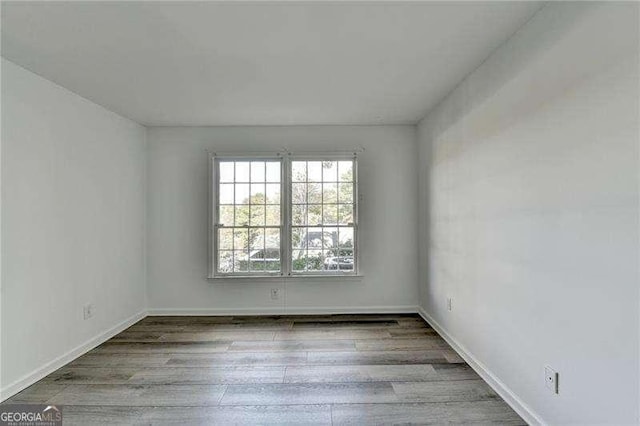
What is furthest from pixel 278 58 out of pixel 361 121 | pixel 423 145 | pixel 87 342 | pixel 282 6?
pixel 87 342

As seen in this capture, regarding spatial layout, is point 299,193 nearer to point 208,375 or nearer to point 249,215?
point 249,215

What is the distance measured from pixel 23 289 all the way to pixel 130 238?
145 centimetres

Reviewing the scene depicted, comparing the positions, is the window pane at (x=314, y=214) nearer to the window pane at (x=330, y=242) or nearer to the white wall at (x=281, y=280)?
the window pane at (x=330, y=242)

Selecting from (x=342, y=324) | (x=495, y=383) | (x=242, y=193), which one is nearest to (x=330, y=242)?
(x=342, y=324)

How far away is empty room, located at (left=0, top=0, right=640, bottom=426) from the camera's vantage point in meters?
1.66

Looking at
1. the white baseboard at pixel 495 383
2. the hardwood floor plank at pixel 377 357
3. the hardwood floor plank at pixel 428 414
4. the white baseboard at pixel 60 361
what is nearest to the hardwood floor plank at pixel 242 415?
the hardwood floor plank at pixel 428 414

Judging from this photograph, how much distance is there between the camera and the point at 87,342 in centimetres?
316

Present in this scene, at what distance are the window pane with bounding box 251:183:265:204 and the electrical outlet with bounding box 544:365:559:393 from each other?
3.23m

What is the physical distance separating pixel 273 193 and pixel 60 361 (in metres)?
2.57

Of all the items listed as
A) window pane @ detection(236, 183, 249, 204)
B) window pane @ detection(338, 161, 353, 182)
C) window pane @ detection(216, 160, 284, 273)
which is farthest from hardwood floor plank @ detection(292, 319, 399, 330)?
window pane @ detection(338, 161, 353, 182)

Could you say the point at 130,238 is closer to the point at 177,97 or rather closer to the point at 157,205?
the point at 157,205

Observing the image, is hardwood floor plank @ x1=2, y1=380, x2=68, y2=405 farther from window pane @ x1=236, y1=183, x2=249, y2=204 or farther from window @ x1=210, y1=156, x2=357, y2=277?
window pane @ x1=236, y1=183, x2=249, y2=204

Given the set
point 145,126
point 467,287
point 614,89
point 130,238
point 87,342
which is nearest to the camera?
point 614,89

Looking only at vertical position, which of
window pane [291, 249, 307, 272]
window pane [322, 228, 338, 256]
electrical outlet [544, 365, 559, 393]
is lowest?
electrical outlet [544, 365, 559, 393]
